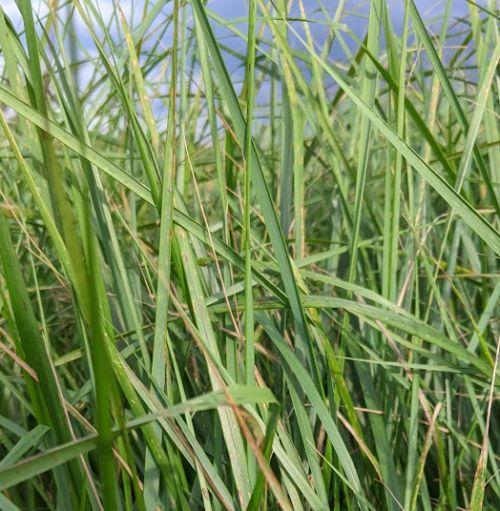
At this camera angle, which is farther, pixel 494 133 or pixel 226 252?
pixel 494 133

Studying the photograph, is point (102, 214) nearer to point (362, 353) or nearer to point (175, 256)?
point (175, 256)

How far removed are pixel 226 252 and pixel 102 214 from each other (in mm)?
120

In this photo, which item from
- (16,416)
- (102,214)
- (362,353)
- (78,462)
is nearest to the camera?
(78,462)

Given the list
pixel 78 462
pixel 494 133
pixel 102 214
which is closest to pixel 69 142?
pixel 102 214

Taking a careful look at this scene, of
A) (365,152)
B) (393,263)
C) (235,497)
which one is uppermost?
(365,152)

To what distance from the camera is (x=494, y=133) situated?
0.80 metres

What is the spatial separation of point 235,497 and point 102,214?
10.1 inches

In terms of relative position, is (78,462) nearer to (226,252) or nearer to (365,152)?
(226,252)

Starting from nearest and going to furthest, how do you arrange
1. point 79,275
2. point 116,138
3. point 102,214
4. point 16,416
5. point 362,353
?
point 79,275 < point 102,214 < point 362,353 < point 16,416 < point 116,138

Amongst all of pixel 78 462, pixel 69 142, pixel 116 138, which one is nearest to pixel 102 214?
pixel 69 142

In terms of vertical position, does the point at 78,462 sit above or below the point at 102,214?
below

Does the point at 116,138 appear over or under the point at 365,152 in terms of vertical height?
over

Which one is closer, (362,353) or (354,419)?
(354,419)

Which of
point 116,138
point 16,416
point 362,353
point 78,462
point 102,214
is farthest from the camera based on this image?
point 116,138
